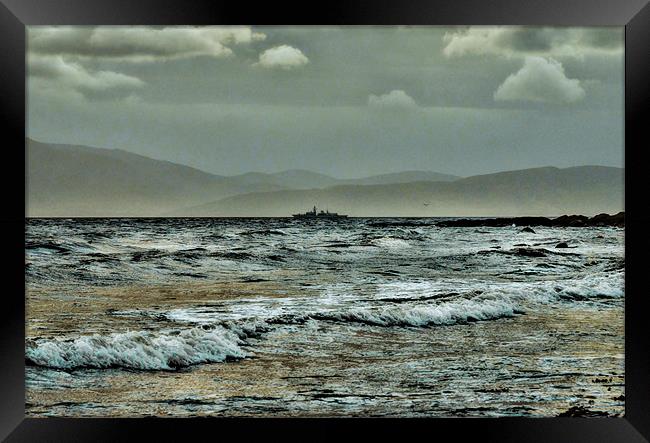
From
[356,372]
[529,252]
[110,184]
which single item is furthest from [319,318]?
[110,184]

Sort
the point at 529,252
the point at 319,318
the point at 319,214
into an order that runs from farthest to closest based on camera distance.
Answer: the point at 319,214 → the point at 529,252 → the point at 319,318

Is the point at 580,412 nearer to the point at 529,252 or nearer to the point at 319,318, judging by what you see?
the point at 319,318

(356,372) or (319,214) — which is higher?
(319,214)

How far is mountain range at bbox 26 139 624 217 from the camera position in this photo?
13.5 metres

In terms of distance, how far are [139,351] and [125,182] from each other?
8.64 metres

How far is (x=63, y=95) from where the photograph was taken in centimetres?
1381

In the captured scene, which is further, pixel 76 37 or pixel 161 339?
pixel 76 37

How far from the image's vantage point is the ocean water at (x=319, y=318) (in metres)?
6.11
